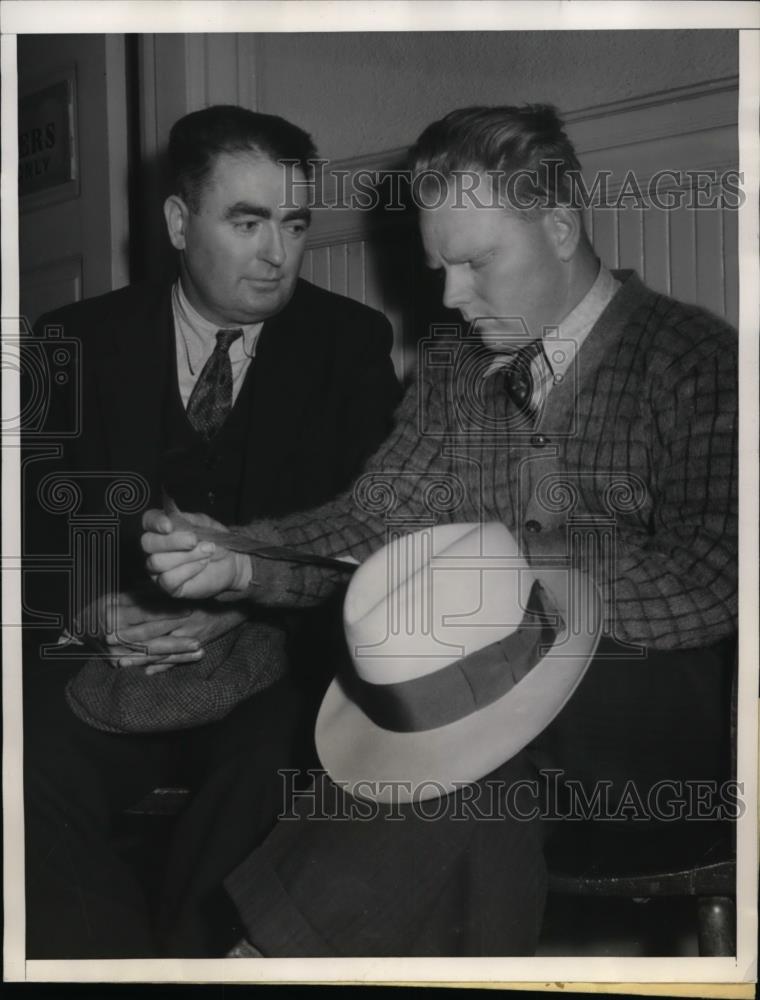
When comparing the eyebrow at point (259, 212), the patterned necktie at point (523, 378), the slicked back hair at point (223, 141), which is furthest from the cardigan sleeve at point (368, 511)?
the slicked back hair at point (223, 141)

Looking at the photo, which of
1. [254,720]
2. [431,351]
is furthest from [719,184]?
[254,720]

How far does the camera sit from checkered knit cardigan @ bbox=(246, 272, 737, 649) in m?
1.78

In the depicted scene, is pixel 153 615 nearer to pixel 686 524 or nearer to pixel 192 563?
pixel 192 563

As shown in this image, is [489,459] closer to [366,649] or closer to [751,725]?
[366,649]

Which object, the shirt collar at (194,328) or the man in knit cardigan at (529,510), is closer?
the man in knit cardigan at (529,510)

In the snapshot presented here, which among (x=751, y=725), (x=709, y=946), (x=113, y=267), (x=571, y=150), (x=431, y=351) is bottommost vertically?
(x=709, y=946)

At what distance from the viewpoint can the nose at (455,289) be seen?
1821 mm

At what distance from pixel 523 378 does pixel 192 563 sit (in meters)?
0.60

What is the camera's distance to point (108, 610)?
1.87 metres

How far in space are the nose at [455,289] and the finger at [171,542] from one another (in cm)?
55

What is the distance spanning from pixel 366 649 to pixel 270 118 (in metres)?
0.85

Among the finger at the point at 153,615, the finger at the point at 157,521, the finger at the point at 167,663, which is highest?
the finger at the point at 157,521

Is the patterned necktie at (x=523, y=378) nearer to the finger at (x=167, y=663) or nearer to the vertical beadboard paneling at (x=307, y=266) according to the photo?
the vertical beadboard paneling at (x=307, y=266)

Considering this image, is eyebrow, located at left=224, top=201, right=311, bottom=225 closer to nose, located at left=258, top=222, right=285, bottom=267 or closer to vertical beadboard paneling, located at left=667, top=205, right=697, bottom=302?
nose, located at left=258, top=222, right=285, bottom=267
